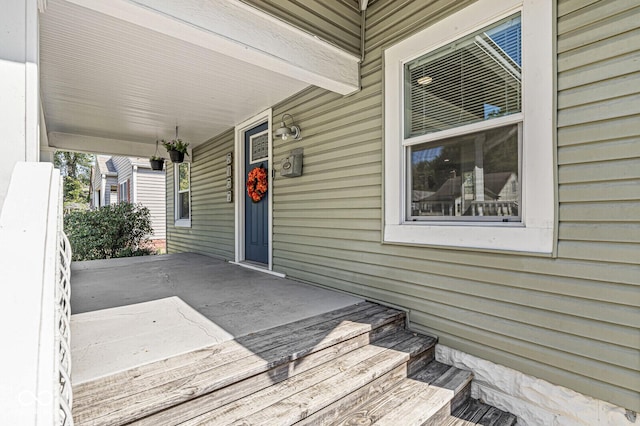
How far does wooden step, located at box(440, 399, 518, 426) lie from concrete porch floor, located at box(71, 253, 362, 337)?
1170 millimetres

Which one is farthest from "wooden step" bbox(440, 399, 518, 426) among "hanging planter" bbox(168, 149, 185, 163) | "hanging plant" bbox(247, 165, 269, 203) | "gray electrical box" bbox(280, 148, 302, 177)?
"hanging planter" bbox(168, 149, 185, 163)

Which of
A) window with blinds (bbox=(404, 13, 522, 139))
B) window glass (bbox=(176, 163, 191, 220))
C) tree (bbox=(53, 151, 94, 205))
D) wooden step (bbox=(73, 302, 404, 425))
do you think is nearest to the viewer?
wooden step (bbox=(73, 302, 404, 425))

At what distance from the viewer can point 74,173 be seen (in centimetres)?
1830

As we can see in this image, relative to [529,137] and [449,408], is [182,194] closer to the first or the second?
[449,408]

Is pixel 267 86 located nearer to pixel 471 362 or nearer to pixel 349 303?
pixel 349 303

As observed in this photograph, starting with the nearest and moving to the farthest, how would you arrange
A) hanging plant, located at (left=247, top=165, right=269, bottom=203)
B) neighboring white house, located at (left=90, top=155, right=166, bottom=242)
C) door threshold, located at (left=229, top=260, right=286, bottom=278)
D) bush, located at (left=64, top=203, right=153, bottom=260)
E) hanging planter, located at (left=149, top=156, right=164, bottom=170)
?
door threshold, located at (left=229, top=260, right=286, bottom=278), hanging plant, located at (left=247, top=165, right=269, bottom=203), hanging planter, located at (left=149, top=156, right=164, bottom=170), bush, located at (left=64, top=203, right=153, bottom=260), neighboring white house, located at (left=90, top=155, right=166, bottom=242)

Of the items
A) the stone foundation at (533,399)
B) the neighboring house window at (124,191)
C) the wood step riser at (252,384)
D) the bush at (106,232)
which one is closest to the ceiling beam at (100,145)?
the bush at (106,232)

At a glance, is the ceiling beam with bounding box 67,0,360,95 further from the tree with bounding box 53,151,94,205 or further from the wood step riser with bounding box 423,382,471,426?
the tree with bounding box 53,151,94,205

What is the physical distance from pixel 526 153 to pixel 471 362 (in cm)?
154

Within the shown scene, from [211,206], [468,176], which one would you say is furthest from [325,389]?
[211,206]

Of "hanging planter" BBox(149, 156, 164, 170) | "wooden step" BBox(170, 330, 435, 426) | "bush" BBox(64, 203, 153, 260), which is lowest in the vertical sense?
"wooden step" BBox(170, 330, 435, 426)

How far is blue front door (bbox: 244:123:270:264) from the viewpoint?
189 inches

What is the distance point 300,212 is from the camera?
3.95m

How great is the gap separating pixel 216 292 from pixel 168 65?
2.49 m
